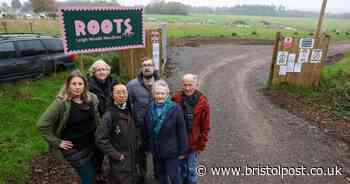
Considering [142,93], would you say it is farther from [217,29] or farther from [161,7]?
[161,7]

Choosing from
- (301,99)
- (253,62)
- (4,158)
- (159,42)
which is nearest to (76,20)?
(4,158)

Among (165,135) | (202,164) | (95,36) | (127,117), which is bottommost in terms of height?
(202,164)

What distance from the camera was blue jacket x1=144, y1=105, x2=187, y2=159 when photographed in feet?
10.8

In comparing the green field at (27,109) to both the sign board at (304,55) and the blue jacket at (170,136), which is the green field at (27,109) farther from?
the blue jacket at (170,136)

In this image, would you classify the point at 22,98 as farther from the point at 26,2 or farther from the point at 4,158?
the point at 26,2

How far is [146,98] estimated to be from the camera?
3.95m

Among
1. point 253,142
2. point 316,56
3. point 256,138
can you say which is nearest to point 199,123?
point 253,142

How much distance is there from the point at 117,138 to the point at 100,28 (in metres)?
3.37

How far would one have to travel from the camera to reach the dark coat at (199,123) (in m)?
3.56

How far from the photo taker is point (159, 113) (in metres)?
3.31

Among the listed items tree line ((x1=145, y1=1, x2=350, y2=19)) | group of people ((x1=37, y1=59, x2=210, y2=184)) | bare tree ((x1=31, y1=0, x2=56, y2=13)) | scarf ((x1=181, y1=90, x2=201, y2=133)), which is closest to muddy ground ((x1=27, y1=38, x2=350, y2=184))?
group of people ((x1=37, y1=59, x2=210, y2=184))

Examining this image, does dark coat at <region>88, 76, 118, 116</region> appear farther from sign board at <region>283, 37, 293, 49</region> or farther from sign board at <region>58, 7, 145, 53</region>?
sign board at <region>283, 37, 293, 49</region>

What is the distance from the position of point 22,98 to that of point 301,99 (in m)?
8.40

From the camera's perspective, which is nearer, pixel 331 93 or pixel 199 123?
pixel 199 123
